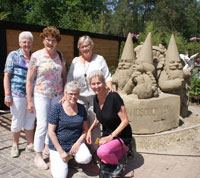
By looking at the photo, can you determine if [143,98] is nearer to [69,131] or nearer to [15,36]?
[69,131]

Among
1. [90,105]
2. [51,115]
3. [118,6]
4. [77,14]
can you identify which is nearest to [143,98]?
[90,105]

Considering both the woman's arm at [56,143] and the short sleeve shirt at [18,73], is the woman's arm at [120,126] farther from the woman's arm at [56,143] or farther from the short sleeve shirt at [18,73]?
the short sleeve shirt at [18,73]

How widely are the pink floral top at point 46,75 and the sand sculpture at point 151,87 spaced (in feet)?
6.28

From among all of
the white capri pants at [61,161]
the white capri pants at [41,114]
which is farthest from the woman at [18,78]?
the white capri pants at [61,161]

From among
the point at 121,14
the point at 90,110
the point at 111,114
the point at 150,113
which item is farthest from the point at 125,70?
the point at 121,14

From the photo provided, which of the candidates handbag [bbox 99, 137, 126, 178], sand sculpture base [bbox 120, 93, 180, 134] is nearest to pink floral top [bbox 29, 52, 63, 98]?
handbag [bbox 99, 137, 126, 178]

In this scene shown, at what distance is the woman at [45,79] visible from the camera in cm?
291

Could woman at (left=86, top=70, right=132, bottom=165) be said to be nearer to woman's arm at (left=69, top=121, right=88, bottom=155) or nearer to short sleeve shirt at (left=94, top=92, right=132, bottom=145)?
short sleeve shirt at (left=94, top=92, right=132, bottom=145)

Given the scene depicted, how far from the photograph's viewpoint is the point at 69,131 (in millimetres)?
2924

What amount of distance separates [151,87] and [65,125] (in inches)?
91.6

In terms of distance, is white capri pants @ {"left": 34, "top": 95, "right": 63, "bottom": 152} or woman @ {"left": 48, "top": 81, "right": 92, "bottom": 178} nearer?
woman @ {"left": 48, "top": 81, "right": 92, "bottom": 178}

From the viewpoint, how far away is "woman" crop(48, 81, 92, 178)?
2789mm

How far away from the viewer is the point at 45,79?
2.94 metres

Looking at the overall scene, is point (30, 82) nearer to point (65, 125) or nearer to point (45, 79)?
point (45, 79)
